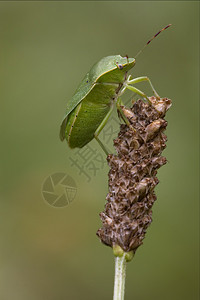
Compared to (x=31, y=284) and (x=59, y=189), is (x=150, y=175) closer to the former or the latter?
(x=59, y=189)

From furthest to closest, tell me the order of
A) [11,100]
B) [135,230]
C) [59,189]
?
[11,100]
[59,189]
[135,230]

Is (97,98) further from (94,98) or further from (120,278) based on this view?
(120,278)

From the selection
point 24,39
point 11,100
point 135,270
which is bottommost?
point 135,270

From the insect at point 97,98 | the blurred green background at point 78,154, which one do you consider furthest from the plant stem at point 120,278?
the blurred green background at point 78,154

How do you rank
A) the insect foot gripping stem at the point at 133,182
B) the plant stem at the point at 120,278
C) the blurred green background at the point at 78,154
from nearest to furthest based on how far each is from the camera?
1. the plant stem at the point at 120,278
2. the insect foot gripping stem at the point at 133,182
3. the blurred green background at the point at 78,154

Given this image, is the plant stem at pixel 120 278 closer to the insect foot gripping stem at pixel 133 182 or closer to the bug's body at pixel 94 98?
the insect foot gripping stem at pixel 133 182

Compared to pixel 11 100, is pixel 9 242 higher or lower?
lower

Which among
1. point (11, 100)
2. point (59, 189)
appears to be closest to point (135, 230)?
point (59, 189)
